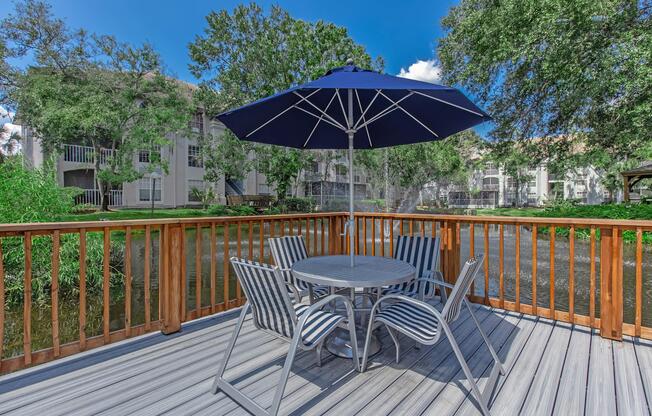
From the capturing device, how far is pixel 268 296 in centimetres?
201

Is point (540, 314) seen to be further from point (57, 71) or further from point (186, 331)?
point (57, 71)

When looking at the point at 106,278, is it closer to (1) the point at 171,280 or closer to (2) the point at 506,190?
(1) the point at 171,280

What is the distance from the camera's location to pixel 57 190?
5.79 meters

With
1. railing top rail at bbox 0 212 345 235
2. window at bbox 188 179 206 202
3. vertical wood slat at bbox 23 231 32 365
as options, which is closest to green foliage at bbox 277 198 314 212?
window at bbox 188 179 206 202

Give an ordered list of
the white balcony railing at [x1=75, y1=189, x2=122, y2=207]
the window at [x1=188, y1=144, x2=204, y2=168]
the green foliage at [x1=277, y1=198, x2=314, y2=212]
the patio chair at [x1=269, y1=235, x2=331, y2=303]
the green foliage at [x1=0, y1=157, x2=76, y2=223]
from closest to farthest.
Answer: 1. the patio chair at [x1=269, y1=235, x2=331, y2=303]
2. the green foliage at [x1=0, y1=157, x2=76, y2=223]
3. the white balcony railing at [x1=75, y1=189, x2=122, y2=207]
4. the green foliage at [x1=277, y1=198, x2=314, y2=212]
5. the window at [x1=188, y1=144, x2=204, y2=168]

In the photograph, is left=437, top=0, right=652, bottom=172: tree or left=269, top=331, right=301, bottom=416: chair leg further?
left=437, top=0, right=652, bottom=172: tree

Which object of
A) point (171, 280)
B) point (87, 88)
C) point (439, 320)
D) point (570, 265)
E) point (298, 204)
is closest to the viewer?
point (439, 320)

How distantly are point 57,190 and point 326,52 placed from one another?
40.5 feet

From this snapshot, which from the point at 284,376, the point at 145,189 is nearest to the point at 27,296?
the point at 284,376

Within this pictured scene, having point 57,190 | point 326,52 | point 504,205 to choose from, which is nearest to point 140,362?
point 57,190

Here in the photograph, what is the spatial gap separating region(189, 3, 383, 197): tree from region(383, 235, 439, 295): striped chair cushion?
1255 centimetres

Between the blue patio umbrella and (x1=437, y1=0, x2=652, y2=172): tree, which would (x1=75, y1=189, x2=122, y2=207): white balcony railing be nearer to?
(x1=437, y1=0, x2=652, y2=172): tree

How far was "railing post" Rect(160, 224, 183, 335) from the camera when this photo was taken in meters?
3.09

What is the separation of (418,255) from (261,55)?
1468cm
